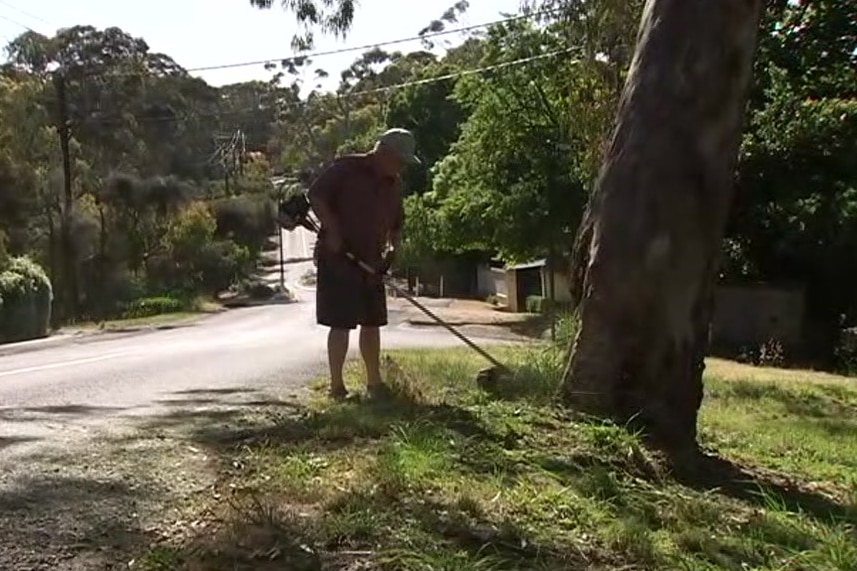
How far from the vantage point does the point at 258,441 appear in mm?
5320

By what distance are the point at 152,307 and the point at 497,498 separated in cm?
3840

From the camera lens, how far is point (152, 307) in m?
41.1

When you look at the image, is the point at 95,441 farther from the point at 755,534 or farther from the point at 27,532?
the point at 755,534

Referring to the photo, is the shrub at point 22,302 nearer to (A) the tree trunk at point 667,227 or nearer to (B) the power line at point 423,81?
(B) the power line at point 423,81

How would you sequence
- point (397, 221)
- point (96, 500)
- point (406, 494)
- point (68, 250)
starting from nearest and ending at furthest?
1. point (406, 494)
2. point (96, 500)
3. point (397, 221)
4. point (68, 250)

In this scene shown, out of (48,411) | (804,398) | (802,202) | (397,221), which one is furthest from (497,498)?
(802,202)

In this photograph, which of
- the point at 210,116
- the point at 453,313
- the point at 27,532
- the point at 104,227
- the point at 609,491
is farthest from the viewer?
the point at 210,116

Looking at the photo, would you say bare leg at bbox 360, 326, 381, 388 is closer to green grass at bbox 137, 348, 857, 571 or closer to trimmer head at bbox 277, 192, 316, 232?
green grass at bbox 137, 348, 857, 571

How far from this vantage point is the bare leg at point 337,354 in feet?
22.3

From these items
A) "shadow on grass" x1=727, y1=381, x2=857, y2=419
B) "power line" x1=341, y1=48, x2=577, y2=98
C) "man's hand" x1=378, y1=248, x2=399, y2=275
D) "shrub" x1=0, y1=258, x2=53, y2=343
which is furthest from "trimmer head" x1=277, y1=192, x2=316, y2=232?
"shrub" x1=0, y1=258, x2=53, y2=343

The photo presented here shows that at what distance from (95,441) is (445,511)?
221cm

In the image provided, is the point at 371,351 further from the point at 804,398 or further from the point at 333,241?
the point at 804,398

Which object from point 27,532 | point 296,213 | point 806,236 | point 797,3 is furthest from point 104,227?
point 27,532

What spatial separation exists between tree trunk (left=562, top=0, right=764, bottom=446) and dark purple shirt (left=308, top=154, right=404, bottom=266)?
4.55 ft
